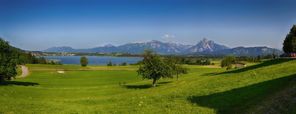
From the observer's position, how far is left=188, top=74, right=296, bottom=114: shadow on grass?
Result: 2436cm

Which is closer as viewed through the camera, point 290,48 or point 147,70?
point 290,48

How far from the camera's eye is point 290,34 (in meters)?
76.3

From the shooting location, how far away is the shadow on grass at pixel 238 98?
24364 mm

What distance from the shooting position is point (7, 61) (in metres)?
72.6

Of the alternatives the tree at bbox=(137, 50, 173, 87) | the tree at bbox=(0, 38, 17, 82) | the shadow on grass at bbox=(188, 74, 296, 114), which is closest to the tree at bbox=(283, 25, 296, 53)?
the tree at bbox=(137, 50, 173, 87)

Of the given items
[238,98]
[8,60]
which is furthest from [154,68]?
[238,98]

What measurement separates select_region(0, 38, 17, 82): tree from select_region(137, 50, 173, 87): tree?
3104 cm

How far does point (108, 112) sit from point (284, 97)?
13835 mm

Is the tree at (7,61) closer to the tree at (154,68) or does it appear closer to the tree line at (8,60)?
the tree line at (8,60)

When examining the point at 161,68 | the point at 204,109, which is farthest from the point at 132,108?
the point at 161,68

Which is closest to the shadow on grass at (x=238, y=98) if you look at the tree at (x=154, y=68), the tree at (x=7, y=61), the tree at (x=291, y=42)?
the tree at (x=291, y=42)

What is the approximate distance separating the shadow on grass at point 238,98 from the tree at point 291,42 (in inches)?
1872

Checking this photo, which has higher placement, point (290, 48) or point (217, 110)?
point (290, 48)

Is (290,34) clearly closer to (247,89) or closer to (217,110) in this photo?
(247,89)
